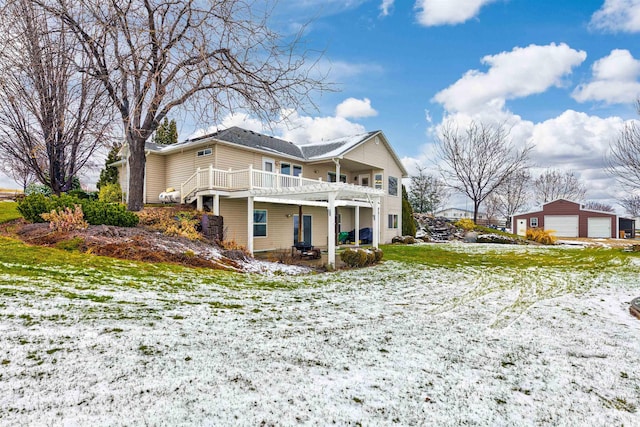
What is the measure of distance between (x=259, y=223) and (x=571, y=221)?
1348 inches

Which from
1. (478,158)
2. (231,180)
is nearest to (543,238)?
(478,158)

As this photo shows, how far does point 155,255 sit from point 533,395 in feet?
24.5

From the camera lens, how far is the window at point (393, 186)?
Result: 22.3 meters

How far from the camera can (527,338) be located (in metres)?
4.27

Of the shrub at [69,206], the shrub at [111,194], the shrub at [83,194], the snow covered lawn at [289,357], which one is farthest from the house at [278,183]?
the snow covered lawn at [289,357]

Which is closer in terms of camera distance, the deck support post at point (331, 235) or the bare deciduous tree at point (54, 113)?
the bare deciduous tree at point (54, 113)

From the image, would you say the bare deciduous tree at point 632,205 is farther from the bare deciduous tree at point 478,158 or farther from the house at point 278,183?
the house at point 278,183

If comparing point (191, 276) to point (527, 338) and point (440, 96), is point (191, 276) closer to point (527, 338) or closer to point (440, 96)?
point (527, 338)

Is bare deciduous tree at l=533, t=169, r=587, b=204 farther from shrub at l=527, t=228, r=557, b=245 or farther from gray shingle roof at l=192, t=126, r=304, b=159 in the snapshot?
gray shingle roof at l=192, t=126, r=304, b=159

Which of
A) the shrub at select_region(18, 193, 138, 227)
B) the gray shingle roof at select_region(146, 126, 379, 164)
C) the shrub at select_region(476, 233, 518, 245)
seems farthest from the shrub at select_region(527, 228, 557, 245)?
the shrub at select_region(18, 193, 138, 227)

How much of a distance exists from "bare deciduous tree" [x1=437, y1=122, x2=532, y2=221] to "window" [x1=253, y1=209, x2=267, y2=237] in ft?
68.6

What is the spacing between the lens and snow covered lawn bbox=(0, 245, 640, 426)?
2344mm

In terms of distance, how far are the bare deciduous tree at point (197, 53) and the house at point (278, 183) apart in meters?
3.84

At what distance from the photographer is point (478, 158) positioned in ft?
99.5
